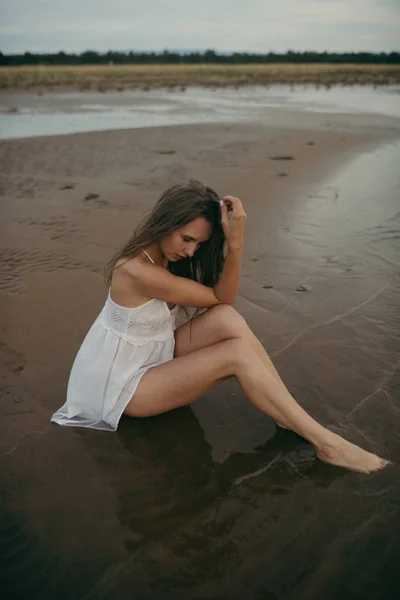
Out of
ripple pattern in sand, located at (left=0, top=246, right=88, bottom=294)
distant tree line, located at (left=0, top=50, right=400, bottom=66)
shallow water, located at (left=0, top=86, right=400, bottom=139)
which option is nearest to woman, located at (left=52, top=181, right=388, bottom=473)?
ripple pattern in sand, located at (left=0, top=246, right=88, bottom=294)

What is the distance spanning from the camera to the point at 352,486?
244 centimetres

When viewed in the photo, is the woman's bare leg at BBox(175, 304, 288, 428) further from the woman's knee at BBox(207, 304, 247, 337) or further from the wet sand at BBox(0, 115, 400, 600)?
the wet sand at BBox(0, 115, 400, 600)

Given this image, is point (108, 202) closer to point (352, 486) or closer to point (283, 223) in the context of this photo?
point (283, 223)

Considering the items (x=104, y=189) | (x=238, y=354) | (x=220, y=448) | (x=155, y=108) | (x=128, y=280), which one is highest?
(x=155, y=108)

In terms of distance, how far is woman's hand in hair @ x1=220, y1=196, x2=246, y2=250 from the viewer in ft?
8.86

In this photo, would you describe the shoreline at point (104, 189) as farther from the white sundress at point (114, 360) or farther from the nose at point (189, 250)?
the nose at point (189, 250)

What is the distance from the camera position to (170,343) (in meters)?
2.89

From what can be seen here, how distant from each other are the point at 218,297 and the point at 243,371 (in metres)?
0.46

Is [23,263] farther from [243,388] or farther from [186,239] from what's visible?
[243,388]

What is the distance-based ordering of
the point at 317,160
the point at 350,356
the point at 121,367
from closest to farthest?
the point at 121,367, the point at 350,356, the point at 317,160

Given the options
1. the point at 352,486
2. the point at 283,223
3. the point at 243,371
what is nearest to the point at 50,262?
the point at 283,223

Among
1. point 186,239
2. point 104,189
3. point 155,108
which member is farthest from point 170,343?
point 155,108

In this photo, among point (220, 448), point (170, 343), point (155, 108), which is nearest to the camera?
point (220, 448)

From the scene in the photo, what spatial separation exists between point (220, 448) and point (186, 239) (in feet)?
3.55
